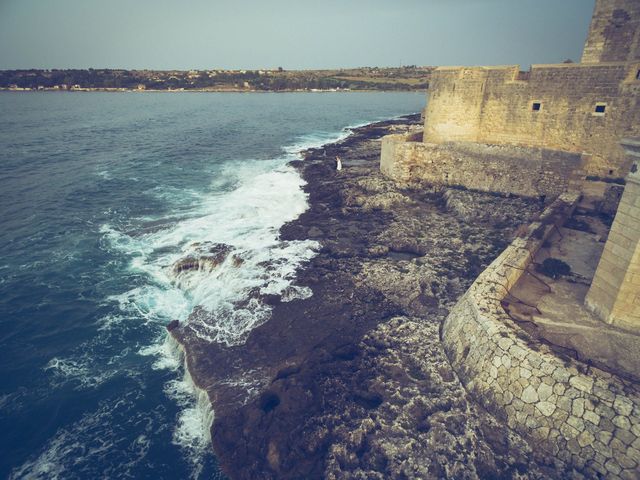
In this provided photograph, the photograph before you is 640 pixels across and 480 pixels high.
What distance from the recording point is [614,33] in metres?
16.9

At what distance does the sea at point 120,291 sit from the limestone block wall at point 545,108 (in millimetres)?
10880

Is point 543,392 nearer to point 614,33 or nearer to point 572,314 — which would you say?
point 572,314

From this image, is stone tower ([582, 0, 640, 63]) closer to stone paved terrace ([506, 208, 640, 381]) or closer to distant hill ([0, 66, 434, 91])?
stone paved terrace ([506, 208, 640, 381])

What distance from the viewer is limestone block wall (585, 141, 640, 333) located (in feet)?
26.3

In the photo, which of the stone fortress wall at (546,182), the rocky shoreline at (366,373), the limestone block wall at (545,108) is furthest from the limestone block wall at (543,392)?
the limestone block wall at (545,108)

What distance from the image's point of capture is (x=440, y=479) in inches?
291

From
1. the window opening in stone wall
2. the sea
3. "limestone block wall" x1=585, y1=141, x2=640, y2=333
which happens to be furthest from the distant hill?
"limestone block wall" x1=585, y1=141, x2=640, y2=333

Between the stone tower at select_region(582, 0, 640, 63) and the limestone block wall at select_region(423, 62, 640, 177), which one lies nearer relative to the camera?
the stone tower at select_region(582, 0, 640, 63)

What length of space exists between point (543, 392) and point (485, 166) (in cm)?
1537

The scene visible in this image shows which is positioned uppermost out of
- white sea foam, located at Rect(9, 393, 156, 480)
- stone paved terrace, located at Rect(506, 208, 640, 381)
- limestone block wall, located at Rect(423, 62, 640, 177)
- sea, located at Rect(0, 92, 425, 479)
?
limestone block wall, located at Rect(423, 62, 640, 177)

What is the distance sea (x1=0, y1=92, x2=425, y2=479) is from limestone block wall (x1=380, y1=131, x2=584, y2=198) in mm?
7249

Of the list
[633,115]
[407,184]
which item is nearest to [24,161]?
[407,184]

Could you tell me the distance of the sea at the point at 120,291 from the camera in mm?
8906

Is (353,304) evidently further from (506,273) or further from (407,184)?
(407,184)
